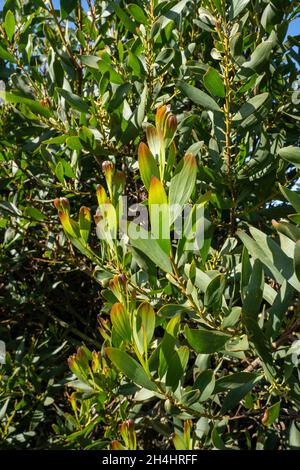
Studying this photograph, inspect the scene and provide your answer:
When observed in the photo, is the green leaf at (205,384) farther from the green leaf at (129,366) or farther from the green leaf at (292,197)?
the green leaf at (292,197)

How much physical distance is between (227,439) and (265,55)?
3.87 feet

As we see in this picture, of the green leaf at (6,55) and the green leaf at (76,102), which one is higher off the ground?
the green leaf at (6,55)

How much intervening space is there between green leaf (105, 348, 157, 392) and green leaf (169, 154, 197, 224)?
0.25m

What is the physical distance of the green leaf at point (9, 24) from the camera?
4.98ft

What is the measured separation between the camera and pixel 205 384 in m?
0.99

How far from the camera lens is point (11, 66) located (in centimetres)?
197

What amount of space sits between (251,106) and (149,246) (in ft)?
1.81

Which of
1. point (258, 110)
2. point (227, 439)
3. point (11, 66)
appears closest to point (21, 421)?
point (227, 439)

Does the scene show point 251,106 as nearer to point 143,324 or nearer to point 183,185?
point 183,185

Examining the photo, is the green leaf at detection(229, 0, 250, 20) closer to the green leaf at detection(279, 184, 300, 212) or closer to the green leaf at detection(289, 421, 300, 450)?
the green leaf at detection(279, 184, 300, 212)

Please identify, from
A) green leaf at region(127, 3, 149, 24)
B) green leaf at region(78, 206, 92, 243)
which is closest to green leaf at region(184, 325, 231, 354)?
green leaf at region(78, 206, 92, 243)

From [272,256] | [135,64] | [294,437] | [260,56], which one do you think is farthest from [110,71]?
[294,437]

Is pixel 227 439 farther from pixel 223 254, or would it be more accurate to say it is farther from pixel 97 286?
pixel 97 286

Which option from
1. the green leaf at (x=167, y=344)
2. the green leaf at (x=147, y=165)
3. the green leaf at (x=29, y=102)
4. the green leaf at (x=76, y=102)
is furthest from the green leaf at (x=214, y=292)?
the green leaf at (x=29, y=102)
